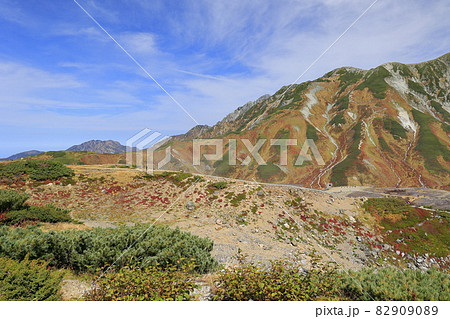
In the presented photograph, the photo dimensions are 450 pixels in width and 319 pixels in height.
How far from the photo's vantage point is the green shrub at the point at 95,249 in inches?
362

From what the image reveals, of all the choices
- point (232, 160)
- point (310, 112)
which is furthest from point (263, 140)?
point (310, 112)

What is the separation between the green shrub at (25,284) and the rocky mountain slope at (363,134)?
92376 millimetres

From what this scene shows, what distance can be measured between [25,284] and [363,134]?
433 ft

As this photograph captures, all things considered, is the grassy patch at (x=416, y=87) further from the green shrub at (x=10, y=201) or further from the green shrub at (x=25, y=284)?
the green shrub at (x=25, y=284)

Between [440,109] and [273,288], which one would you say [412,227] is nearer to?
[273,288]

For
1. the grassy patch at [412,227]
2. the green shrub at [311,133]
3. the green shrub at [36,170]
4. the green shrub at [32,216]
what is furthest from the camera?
the green shrub at [311,133]

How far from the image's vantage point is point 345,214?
31.8 metres

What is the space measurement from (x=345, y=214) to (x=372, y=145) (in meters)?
95.8

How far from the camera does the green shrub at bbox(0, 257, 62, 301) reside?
5953 mm

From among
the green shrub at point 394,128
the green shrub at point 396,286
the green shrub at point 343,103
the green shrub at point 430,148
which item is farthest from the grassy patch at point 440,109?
the green shrub at point 396,286

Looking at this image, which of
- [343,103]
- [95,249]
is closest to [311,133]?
[343,103]

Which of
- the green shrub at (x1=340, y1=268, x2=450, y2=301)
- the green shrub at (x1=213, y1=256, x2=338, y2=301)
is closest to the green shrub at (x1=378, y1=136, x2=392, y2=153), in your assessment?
the green shrub at (x1=340, y1=268, x2=450, y2=301)

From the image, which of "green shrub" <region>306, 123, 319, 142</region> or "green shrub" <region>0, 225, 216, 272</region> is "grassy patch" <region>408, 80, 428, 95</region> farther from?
"green shrub" <region>0, 225, 216, 272</region>
